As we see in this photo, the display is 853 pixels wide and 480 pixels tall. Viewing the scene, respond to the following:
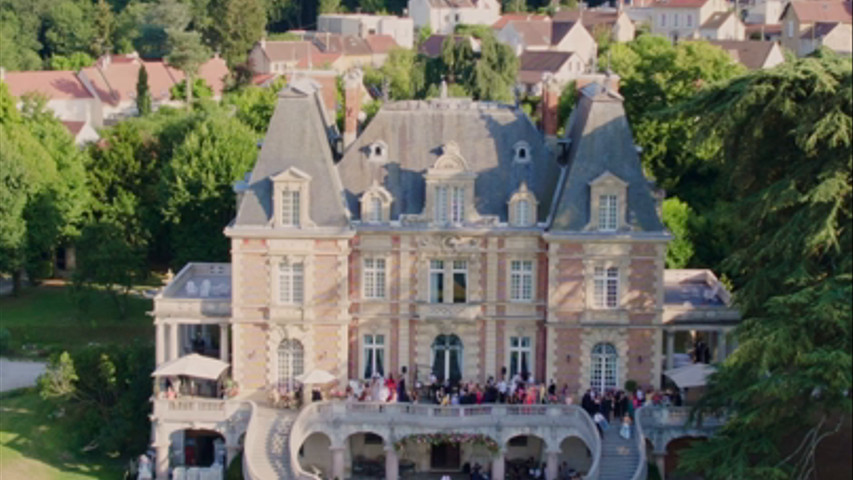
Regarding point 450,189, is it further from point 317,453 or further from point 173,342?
point 173,342

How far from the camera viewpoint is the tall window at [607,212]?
56.4 m

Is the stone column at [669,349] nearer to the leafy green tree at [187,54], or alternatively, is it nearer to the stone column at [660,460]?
the stone column at [660,460]

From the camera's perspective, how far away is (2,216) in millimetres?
75875

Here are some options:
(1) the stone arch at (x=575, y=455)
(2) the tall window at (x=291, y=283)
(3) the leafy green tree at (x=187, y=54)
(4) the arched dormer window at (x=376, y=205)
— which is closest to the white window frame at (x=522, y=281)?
(4) the arched dormer window at (x=376, y=205)

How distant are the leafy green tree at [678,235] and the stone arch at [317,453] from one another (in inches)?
844

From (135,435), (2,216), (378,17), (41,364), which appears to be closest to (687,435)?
(135,435)

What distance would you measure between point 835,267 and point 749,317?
3.87 m

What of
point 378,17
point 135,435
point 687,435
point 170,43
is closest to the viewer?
point 687,435

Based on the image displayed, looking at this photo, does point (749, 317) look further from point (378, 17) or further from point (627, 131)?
point (378, 17)

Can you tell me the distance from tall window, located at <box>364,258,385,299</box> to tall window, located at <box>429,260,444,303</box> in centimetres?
180

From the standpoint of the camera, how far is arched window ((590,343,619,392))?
187ft

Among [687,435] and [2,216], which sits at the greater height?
[2,216]

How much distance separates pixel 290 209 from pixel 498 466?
1206cm

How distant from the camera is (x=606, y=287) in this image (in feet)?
186
